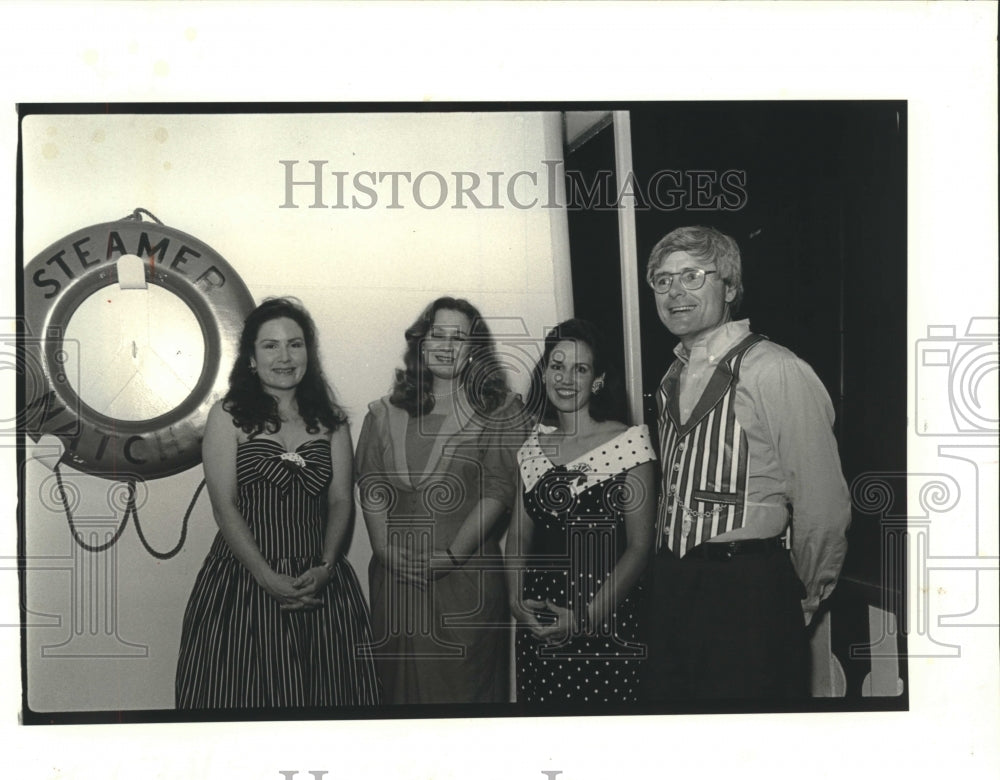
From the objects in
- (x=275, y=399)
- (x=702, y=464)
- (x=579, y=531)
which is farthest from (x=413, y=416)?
(x=702, y=464)

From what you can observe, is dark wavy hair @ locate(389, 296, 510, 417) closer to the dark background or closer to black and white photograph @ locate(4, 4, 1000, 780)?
black and white photograph @ locate(4, 4, 1000, 780)

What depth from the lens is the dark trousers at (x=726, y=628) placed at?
6.30ft

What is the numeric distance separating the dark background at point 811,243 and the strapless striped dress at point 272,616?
631 millimetres

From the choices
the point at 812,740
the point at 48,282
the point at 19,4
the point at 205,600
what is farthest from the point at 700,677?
the point at 19,4

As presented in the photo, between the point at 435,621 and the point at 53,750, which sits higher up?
the point at 435,621

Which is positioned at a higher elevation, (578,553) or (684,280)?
(684,280)

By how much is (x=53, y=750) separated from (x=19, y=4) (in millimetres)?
1382

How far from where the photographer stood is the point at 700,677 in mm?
1944

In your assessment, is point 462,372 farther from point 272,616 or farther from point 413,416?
point 272,616

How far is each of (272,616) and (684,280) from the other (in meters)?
0.98

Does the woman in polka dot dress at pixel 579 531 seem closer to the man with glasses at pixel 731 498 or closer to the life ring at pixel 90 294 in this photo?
the man with glasses at pixel 731 498

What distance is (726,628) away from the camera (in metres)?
1.93

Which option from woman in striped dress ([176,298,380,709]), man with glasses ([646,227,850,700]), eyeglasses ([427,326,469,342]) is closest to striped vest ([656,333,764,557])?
man with glasses ([646,227,850,700])

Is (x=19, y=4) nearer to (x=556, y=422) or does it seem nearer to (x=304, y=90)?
(x=304, y=90)
